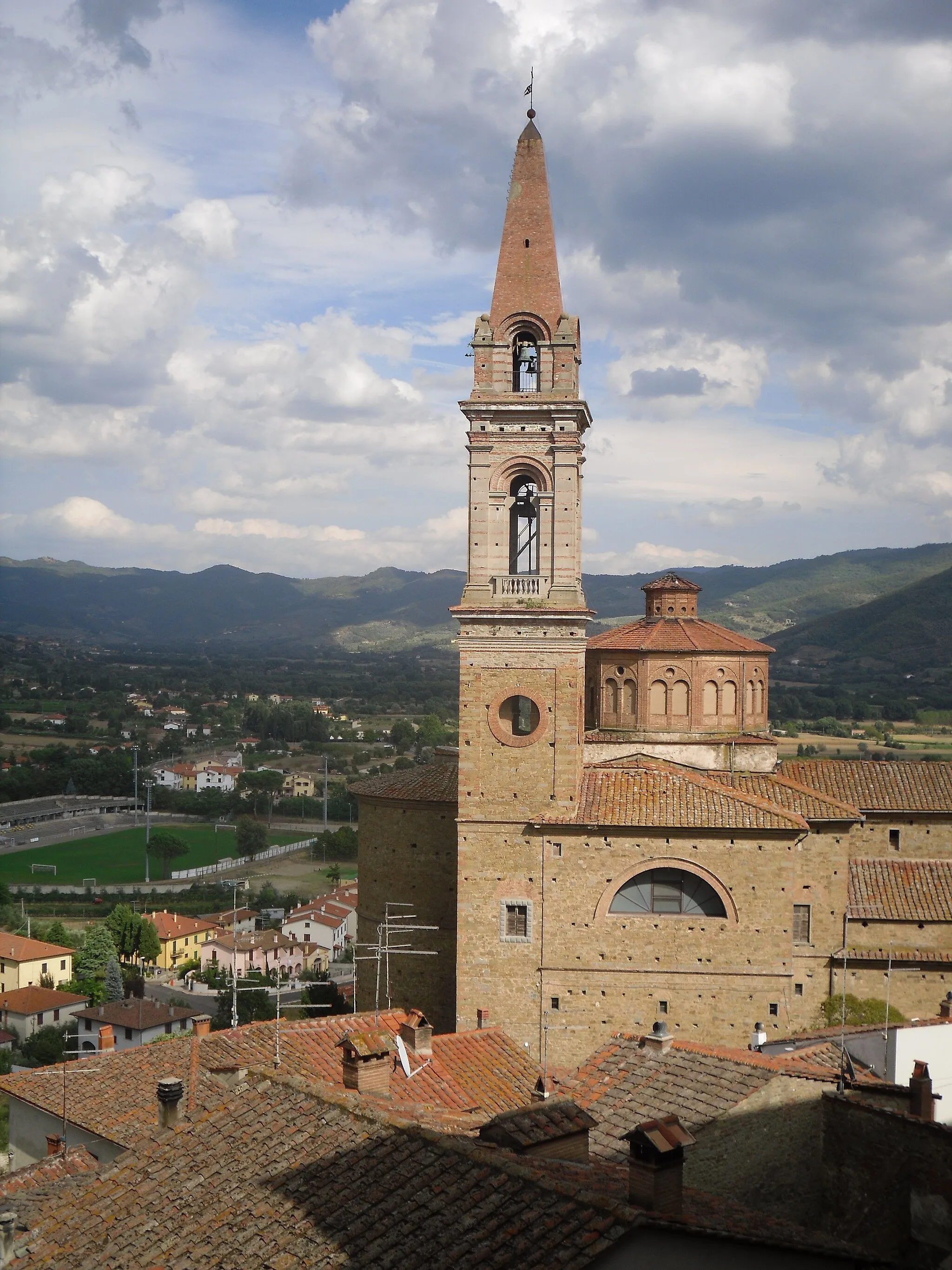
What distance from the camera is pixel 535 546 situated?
88.7ft

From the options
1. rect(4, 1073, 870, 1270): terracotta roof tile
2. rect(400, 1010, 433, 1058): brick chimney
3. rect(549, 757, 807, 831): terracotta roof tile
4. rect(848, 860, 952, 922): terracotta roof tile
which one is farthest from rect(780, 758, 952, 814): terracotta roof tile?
rect(4, 1073, 870, 1270): terracotta roof tile

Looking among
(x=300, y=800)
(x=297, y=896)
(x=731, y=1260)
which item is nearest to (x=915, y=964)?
(x=731, y=1260)

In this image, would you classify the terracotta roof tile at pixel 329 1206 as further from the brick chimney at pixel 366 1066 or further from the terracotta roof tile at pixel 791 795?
the terracotta roof tile at pixel 791 795

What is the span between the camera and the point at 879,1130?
37.9 feet

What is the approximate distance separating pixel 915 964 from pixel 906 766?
6096 millimetres

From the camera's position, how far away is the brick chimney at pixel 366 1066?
1535 cm

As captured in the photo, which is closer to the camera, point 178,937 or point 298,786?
point 178,937

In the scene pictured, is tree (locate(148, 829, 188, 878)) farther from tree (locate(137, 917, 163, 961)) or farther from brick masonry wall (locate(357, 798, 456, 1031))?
brick masonry wall (locate(357, 798, 456, 1031))

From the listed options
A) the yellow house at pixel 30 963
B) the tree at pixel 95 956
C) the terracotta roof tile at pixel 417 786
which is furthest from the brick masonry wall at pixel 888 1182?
the yellow house at pixel 30 963

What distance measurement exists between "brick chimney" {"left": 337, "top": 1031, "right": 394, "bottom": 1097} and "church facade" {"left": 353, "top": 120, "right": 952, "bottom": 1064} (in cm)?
971

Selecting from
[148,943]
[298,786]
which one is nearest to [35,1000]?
[148,943]

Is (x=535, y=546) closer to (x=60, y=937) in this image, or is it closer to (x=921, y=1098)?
(x=921, y=1098)

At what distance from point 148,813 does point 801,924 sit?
8678cm

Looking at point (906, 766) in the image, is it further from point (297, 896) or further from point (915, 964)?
point (297, 896)
